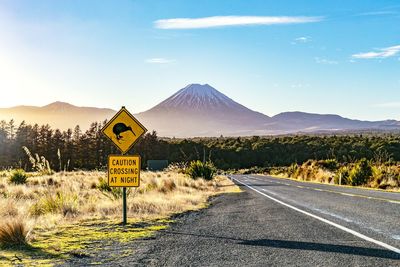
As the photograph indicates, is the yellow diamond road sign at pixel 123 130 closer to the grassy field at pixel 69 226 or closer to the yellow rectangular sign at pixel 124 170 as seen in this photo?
the yellow rectangular sign at pixel 124 170

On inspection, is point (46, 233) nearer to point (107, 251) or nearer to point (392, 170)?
point (107, 251)

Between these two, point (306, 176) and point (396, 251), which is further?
point (306, 176)

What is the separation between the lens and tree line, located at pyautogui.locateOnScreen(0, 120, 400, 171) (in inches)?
3066

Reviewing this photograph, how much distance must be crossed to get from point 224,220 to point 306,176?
1189 inches

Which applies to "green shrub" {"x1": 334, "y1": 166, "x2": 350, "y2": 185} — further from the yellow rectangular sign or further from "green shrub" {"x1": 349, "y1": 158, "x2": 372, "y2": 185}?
the yellow rectangular sign

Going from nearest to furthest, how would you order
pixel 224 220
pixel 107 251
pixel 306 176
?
pixel 107 251 → pixel 224 220 → pixel 306 176

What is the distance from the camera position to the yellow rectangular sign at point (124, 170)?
9.71 meters

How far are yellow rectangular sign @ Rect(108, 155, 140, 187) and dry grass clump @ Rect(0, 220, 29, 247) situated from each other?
265 cm

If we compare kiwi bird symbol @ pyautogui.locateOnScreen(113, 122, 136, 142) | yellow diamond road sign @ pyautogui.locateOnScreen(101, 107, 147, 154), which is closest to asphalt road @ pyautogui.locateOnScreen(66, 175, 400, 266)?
yellow diamond road sign @ pyautogui.locateOnScreen(101, 107, 147, 154)

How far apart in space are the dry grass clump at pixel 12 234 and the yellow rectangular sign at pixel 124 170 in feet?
8.68

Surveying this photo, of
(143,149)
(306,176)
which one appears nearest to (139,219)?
(306,176)

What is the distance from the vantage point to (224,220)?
A: 33.4 feet

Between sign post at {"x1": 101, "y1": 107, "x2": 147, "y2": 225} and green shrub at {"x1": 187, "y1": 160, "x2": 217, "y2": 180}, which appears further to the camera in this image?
green shrub at {"x1": 187, "y1": 160, "x2": 217, "y2": 180}

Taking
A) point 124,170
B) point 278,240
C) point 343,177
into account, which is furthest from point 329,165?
point 278,240
